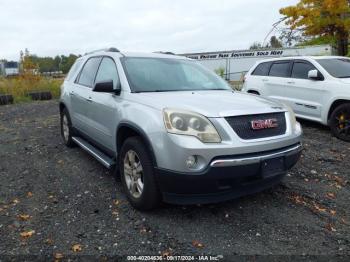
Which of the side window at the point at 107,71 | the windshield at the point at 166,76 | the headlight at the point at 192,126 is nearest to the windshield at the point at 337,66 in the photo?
the windshield at the point at 166,76

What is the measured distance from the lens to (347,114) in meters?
6.54

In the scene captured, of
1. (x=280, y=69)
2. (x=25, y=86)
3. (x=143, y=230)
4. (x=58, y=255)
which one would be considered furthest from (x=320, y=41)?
(x=58, y=255)

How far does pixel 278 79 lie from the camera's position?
27.1 ft

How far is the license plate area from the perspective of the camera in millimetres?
3309

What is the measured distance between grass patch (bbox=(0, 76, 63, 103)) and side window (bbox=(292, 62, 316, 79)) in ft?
36.1

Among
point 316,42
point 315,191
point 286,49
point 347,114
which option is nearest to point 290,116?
point 315,191

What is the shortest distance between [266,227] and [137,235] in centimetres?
124

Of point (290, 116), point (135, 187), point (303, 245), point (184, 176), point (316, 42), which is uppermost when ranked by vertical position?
point (316, 42)

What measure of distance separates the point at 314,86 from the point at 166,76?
4093mm

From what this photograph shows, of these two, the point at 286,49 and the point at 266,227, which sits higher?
the point at 286,49

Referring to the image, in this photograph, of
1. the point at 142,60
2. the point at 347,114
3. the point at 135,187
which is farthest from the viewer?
the point at 347,114

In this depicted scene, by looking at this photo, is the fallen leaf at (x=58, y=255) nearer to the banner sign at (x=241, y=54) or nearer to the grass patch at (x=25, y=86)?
the grass patch at (x=25, y=86)

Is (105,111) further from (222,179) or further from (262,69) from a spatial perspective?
(262,69)

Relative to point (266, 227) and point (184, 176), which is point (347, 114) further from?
point (184, 176)
